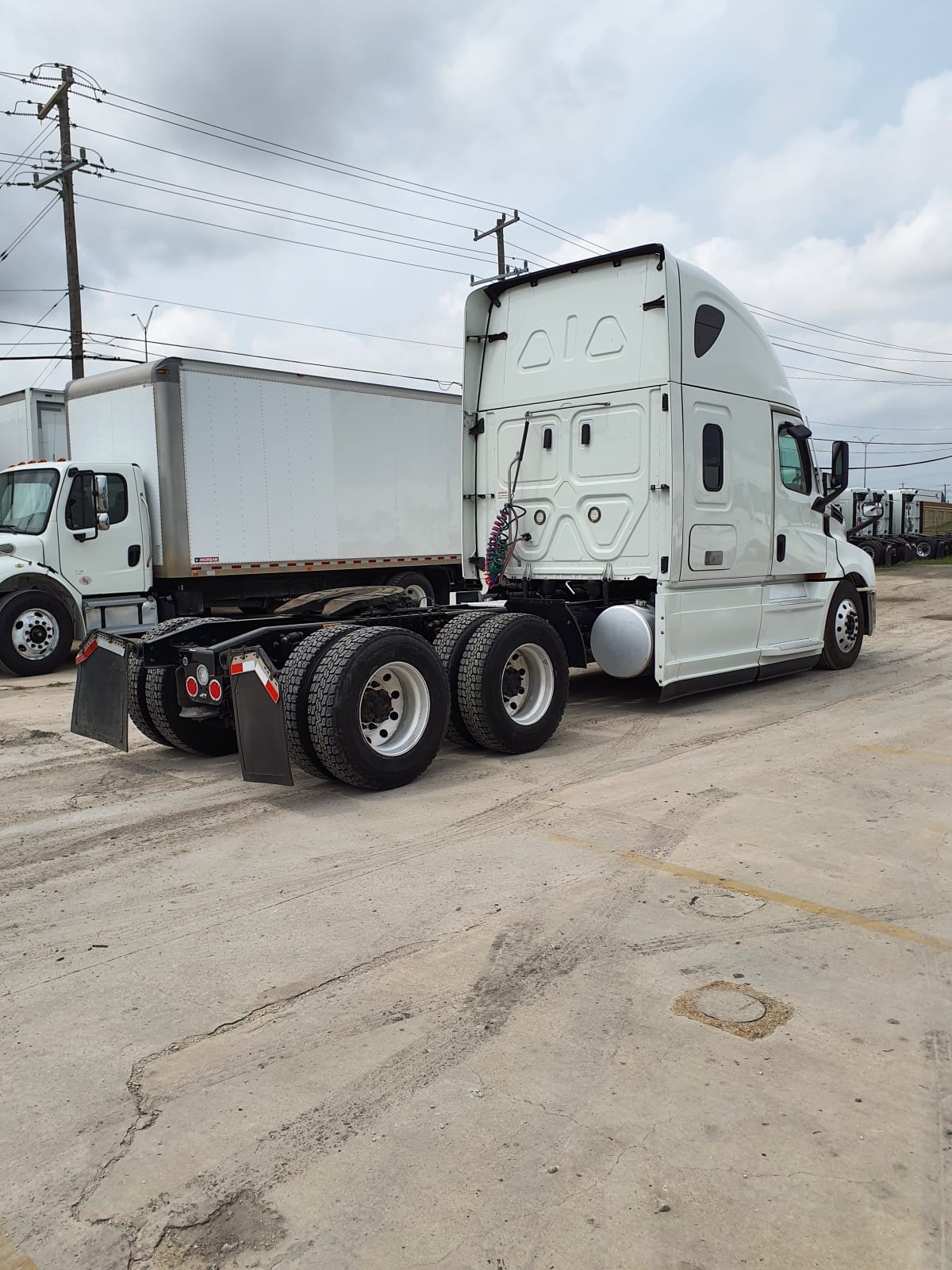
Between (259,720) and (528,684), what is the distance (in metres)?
2.41

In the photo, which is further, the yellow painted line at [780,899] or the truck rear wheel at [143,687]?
the truck rear wheel at [143,687]

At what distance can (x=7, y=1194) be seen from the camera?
2488mm

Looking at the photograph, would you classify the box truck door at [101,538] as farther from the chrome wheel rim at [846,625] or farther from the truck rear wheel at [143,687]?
the chrome wheel rim at [846,625]

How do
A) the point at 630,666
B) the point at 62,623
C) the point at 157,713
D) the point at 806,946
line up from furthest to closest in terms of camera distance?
the point at 62,623 < the point at 630,666 < the point at 157,713 < the point at 806,946

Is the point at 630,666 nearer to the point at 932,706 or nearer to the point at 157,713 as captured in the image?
the point at 932,706

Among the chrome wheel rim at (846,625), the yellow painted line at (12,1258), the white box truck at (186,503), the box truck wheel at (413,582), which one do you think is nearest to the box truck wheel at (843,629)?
the chrome wheel rim at (846,625)

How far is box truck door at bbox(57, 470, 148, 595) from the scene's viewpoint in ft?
40.3

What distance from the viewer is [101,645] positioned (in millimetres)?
6727

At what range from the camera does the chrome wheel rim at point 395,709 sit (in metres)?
6.30

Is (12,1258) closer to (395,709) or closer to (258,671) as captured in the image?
(258,671)

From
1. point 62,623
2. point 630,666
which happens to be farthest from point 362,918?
point 62,623

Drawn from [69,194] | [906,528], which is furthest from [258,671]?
[906,528]

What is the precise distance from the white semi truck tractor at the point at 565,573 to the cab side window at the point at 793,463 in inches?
1.2

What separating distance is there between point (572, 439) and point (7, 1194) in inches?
288
